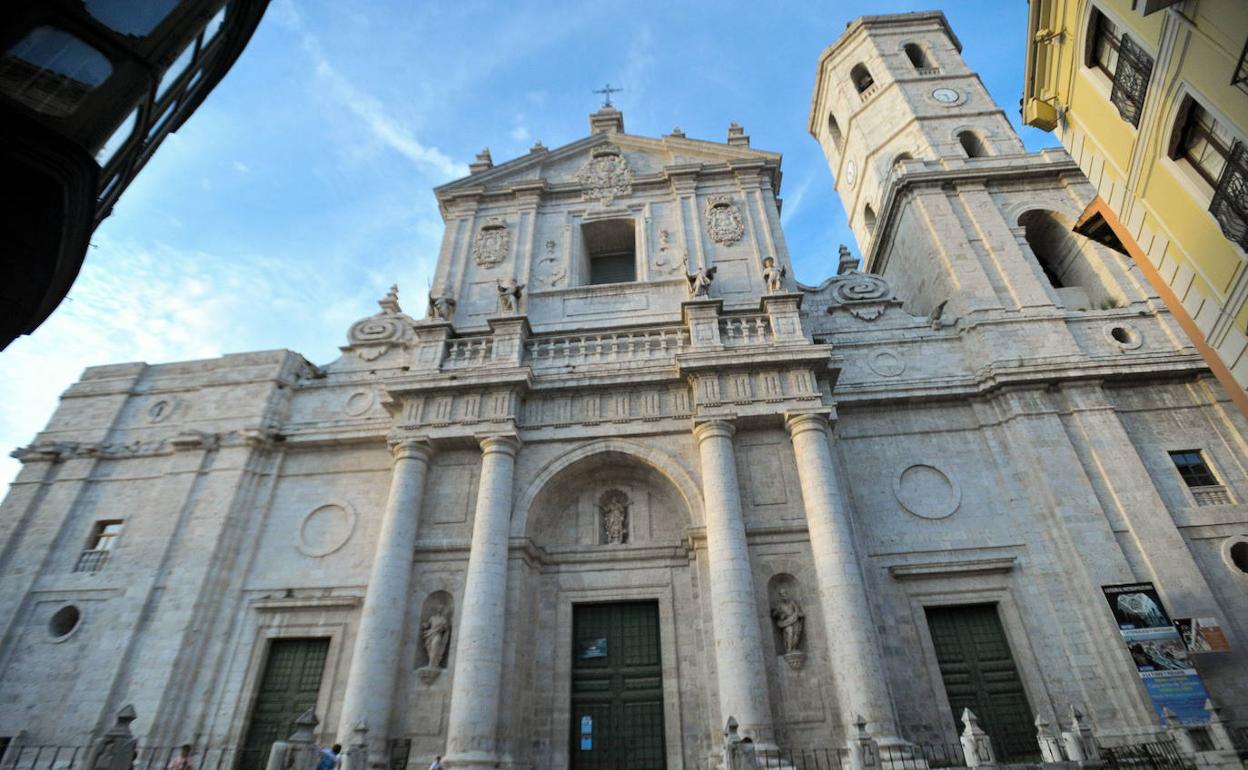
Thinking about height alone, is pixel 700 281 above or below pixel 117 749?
above

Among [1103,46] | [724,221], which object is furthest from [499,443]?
[1103,46]

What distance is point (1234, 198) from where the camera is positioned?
8695mm

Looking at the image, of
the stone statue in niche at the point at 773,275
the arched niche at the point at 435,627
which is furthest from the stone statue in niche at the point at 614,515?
the stone statue in niche at the point at 773,275

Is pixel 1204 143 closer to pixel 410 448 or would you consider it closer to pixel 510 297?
pixel 510 297

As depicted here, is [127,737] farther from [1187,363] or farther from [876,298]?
[1187,363]

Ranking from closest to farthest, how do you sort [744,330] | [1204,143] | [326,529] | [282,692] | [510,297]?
1. [1204,143]
2. [282,692]
3. [326,529]
4. [744,330]
5. [510,297]

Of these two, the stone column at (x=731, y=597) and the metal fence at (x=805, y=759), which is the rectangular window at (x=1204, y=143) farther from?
the metal fence at (x=805, y=759)

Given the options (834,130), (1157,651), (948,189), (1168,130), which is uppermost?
(834,130)

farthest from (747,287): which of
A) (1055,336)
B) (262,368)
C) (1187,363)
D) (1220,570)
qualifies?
(262,368)

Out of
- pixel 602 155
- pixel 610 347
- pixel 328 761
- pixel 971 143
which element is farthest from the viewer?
pixel 971 143

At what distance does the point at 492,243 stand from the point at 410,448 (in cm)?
723

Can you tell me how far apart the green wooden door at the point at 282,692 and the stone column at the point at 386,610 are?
Result: 3.85 ft

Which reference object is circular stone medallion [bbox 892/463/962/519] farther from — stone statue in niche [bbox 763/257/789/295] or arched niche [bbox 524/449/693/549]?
stone statue in niche [bbox 763/257/789/295]

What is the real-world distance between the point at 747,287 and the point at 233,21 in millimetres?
13358
